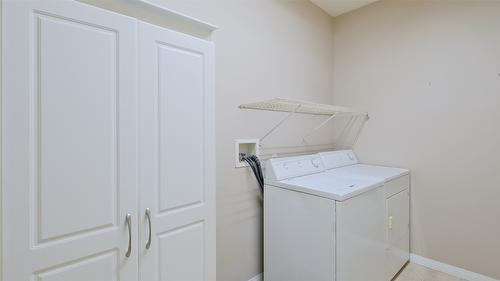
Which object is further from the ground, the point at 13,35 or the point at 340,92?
the point at 340,92

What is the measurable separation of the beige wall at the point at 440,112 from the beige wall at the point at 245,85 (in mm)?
883

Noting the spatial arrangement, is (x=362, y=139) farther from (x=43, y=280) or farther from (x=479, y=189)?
(x=43, y=280)

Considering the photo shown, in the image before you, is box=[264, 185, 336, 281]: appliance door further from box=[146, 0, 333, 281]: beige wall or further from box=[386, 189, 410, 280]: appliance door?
box=[386, 189, 410, 280]: appliance door

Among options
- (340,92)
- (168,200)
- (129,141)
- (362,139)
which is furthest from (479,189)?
(129,141)

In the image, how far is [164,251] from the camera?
1125 millimetres

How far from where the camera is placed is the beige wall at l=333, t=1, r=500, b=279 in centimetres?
205

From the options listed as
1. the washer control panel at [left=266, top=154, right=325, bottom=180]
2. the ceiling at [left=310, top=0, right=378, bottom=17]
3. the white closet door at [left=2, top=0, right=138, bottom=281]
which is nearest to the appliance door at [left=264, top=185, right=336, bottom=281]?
the washer control panel at [left=266, top=154, right=325, bottom=180]

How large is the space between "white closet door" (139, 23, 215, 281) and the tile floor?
194 centimetres

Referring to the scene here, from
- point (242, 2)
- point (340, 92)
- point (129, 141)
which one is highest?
point (242, 2)

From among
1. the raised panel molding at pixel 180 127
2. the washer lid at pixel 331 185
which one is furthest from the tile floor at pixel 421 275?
the raised panel molding at pixel 180 127

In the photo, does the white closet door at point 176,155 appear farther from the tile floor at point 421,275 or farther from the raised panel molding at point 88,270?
the tile floor at point 421,275

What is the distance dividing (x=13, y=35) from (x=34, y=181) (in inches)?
18.4

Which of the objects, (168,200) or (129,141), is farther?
(168,200)

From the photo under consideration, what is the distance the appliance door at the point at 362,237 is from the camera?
4.99ft
